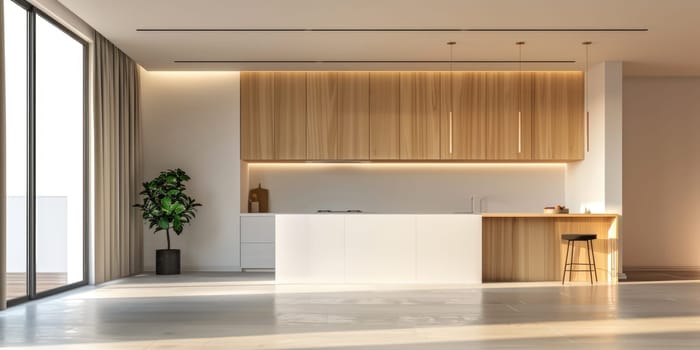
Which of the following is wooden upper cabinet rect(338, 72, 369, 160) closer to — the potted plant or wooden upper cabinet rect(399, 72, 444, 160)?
wooden upper cabinet rect(399, 72, 444, 160)

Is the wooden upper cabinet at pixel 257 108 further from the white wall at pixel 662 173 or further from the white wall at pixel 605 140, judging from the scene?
the white wall at pixel 662 173

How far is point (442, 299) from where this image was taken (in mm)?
6992

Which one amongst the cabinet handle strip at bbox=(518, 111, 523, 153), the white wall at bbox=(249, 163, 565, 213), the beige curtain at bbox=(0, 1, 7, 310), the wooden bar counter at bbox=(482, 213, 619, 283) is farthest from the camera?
the white wall at bbox=(249, 163, 565, 213)

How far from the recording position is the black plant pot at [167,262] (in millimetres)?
9750

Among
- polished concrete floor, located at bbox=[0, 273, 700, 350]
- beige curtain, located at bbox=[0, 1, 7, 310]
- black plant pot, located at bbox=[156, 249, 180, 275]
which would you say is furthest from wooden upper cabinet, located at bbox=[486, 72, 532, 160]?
beige curtain, located at bbox=[0, 1, 7, 310]

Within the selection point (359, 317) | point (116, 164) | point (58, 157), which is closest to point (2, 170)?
point (58, 157)

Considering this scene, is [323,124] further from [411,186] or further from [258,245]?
[258,245]

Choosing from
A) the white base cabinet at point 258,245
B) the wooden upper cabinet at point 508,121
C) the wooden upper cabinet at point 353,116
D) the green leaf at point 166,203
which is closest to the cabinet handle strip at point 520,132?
the wooden upper cabinet at point 508,121

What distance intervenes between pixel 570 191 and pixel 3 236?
752cm

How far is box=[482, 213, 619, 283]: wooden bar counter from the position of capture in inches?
347

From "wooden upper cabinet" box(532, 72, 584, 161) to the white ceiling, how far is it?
15.4 inches

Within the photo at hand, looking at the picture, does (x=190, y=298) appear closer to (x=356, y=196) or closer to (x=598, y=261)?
(x=356, y=196)

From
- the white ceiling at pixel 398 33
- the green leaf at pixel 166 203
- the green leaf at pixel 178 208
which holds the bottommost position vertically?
the green leaf at pixel 178 208

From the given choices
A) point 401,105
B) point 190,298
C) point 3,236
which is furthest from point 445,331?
point 401,105
